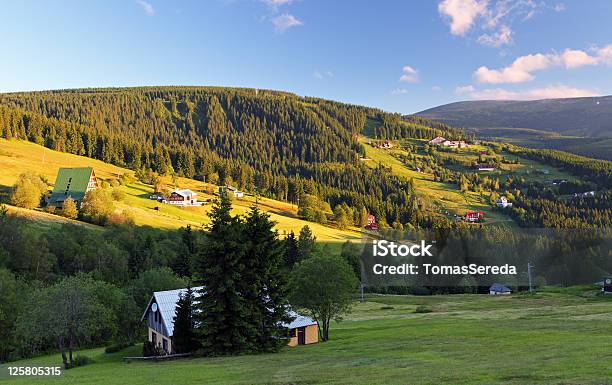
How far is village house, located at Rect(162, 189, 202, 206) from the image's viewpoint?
15575cm

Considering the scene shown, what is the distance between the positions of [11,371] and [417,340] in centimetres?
3400

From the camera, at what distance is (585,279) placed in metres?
127

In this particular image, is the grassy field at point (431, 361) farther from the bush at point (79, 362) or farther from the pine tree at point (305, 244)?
the pine tree at point (305, 244)

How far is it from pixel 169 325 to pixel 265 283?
10.6 meters

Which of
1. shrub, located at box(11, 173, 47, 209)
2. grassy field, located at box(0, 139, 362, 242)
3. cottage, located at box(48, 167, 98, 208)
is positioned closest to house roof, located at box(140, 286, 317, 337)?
grassy field, located at box(0, 139, 362, 242)

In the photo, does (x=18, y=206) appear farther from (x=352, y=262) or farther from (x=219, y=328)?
(x=219, y=328)

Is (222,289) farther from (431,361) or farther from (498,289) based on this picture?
(498,289)

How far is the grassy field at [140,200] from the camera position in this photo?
129 meters

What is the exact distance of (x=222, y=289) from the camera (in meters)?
39.7

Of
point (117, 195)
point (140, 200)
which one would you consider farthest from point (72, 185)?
point (140, 200)

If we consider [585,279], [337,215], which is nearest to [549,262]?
[585,279]

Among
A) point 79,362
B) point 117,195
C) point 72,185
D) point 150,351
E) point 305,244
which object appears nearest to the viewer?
point 79,362

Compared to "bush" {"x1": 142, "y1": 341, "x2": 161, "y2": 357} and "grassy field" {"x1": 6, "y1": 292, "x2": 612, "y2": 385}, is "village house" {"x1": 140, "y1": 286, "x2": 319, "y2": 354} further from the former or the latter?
"grassy field" {"x1": 6, "y1": 292, "x2": 612, "y2": 385}

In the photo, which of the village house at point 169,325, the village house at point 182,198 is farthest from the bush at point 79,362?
the village house at point 182,198
